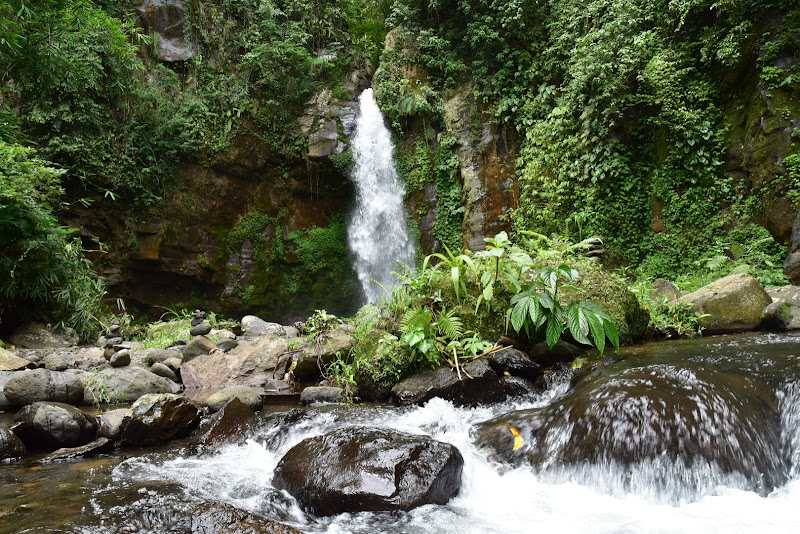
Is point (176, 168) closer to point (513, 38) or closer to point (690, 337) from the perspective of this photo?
point (513, 38)

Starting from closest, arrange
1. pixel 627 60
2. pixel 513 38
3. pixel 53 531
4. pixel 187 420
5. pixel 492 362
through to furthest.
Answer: pixel 53 531
pixel 187 420
pixel 492 362
pixel 627 60
pixel 513 38

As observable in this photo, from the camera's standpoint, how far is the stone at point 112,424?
359 cm

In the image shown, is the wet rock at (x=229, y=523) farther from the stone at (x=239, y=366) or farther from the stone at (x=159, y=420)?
the stone at (x=239, y=366)

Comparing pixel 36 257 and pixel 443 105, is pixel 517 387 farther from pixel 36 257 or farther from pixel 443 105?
pixel 443 105

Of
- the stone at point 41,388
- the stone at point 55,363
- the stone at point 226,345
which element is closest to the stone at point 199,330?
the stone at point 226,345

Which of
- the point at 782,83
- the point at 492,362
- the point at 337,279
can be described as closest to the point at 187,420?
the point at 492,362

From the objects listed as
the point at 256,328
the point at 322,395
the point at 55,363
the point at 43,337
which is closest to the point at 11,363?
the point at 55,363

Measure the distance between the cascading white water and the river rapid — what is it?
811 cm

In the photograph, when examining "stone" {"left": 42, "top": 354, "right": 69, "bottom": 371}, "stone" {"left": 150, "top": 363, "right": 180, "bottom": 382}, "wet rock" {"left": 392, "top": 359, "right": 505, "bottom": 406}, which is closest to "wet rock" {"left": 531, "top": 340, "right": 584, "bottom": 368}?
"wet rock" {"left": 392, "top": 359, "right": 505, "bottom": 406}

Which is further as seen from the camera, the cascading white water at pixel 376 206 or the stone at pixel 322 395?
the cascading white water at pixel 376 206

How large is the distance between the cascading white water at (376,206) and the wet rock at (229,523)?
917 centimetres

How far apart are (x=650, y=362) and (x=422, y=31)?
10.4m

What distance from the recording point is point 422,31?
11570 mm

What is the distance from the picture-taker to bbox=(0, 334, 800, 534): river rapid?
2303mm
